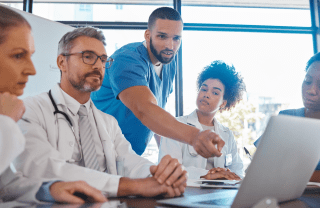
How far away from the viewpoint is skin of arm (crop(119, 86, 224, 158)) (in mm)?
960

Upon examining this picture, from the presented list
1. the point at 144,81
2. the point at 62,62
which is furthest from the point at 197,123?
the point at 62,62

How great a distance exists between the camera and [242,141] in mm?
3236

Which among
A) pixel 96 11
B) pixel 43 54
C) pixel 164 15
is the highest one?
pixel 96 11

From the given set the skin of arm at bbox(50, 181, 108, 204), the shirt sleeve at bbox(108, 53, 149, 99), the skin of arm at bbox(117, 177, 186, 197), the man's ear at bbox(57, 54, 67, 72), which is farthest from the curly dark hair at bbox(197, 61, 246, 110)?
the skin of arm at bbox(50, 181, 108, 204)

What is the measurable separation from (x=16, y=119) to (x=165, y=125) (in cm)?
62

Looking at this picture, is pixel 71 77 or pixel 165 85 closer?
pixel 71 77

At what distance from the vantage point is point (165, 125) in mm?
1208

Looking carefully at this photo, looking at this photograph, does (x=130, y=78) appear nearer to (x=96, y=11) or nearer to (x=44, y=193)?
(x=44, y=193)

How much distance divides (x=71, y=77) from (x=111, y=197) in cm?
69

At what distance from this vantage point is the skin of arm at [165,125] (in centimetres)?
96

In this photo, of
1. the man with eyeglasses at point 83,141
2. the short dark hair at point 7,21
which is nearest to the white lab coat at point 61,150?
the man with eyeglasses at point 83,141

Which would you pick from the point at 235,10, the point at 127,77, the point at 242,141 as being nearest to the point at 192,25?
the point at 235,10

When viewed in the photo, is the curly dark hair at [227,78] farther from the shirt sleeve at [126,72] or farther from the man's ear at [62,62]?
the man's ear at [62,62]

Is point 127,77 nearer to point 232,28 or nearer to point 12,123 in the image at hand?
point 12,123
